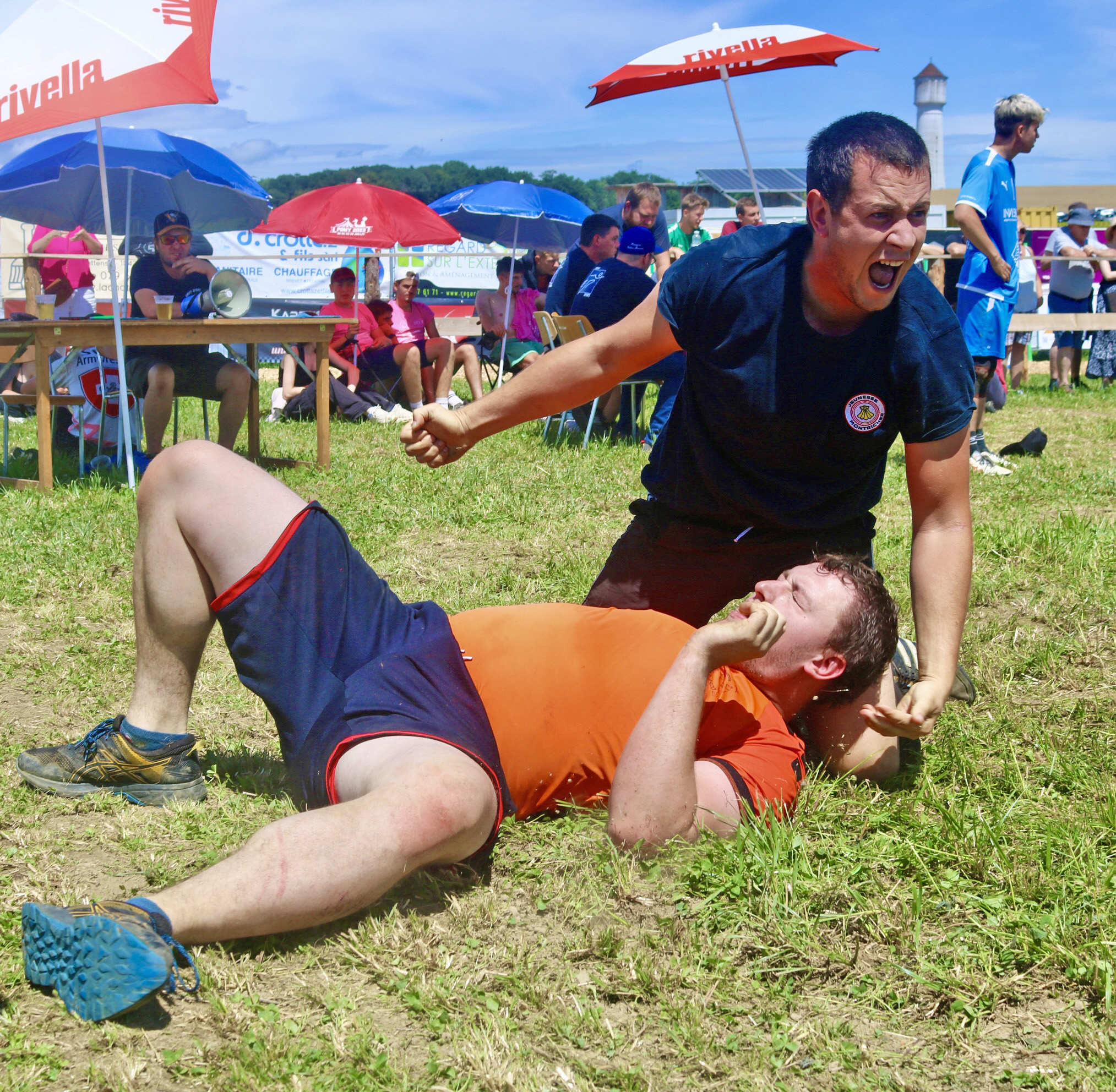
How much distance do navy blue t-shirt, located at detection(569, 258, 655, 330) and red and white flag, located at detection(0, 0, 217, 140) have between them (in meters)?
3.43

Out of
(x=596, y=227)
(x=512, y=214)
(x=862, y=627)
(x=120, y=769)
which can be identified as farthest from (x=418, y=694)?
(x=512, y=214)

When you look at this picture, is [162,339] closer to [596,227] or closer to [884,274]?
[596,227]

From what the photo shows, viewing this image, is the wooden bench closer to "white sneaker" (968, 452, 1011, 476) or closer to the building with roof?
"white sneaker" (968, 452, 1011, 476)

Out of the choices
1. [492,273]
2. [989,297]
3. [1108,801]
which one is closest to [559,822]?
[1108,801]

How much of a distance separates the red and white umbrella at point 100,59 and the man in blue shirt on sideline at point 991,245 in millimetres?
4705

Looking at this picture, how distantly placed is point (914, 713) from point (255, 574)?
151 cm

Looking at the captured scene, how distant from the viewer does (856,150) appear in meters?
2.65

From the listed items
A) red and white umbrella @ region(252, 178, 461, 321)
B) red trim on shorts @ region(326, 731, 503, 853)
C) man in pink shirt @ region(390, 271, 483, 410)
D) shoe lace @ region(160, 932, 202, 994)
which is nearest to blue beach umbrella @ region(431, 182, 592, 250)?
red and white umbrella @ region(252, 178, 461, 321)

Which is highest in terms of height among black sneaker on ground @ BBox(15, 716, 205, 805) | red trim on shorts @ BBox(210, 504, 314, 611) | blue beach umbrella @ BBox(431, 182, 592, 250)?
blue beach umbrella @ BBox(431, 182, 592, 250)

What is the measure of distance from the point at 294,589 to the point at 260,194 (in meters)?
9.57

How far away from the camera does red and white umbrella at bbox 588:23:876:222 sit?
363 inches

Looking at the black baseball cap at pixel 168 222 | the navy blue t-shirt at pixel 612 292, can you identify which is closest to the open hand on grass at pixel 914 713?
the navy blue t-shirt at pixel 612 292

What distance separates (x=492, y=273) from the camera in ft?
73.8

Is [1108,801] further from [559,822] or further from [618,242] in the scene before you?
[618,242]
